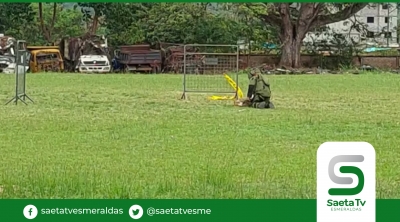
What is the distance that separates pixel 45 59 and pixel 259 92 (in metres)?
20.3

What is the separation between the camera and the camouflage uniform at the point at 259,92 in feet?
51.9

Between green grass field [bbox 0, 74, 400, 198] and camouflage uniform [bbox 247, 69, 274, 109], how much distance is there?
0.35 metres

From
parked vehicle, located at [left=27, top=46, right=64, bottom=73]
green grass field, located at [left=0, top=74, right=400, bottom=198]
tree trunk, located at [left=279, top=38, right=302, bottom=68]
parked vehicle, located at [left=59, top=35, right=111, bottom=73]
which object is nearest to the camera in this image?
green grass field, located at [left=0, top=74, right=400, bottom=198]

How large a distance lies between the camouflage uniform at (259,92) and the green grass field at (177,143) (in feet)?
1.15

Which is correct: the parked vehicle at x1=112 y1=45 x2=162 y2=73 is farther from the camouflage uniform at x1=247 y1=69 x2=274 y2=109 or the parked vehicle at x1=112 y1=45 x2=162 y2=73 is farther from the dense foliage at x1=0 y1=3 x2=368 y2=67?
the camouflage uniform at x1=247 y1=69 x2=274 y2=109

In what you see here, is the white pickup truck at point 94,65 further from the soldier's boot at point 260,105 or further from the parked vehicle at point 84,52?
the soldier's boot at point 260,105

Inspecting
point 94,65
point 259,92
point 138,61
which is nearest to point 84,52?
point 94,65

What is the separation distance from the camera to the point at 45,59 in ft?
113

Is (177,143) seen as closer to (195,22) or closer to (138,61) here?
(138,61)

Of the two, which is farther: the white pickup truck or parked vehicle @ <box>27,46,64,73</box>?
the white pickup truck

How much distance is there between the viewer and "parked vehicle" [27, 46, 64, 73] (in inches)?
1309

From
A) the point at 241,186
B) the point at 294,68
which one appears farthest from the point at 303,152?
the point at 294,68

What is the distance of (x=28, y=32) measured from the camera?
41438 mm

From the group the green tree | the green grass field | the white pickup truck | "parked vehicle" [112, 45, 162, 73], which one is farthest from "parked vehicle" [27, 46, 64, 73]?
the green grass field
